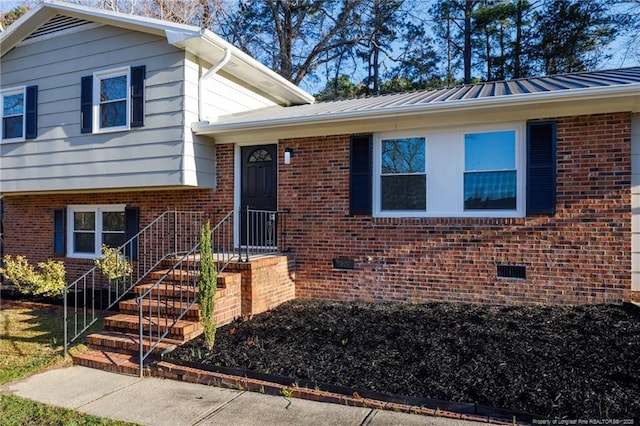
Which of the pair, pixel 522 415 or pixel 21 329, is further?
pixel 21 329

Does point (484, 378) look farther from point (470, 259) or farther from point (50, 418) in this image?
point (50, 418)

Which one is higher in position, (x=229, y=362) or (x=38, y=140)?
(x=38, y=140)

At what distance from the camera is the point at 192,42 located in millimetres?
7488

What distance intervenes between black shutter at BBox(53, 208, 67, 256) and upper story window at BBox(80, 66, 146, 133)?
267cm

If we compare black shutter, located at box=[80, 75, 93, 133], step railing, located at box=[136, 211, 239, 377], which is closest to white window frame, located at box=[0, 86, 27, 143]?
black shutter, located at box=[80, 75, 93, 133]

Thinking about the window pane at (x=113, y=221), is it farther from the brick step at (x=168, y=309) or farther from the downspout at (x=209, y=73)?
the brick step at (x=168, y=309)

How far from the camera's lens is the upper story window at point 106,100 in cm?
830

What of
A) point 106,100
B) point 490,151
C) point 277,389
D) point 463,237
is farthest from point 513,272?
point 106,100

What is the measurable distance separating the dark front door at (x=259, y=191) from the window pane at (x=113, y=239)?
3.12m

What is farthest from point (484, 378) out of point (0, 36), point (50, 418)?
point (0, 36)

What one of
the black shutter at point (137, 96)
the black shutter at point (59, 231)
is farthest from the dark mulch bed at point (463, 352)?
the black shutter at point (59, 231)

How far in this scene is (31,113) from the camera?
9102 millimetres

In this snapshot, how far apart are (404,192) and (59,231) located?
805 centimetres

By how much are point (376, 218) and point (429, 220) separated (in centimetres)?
84
